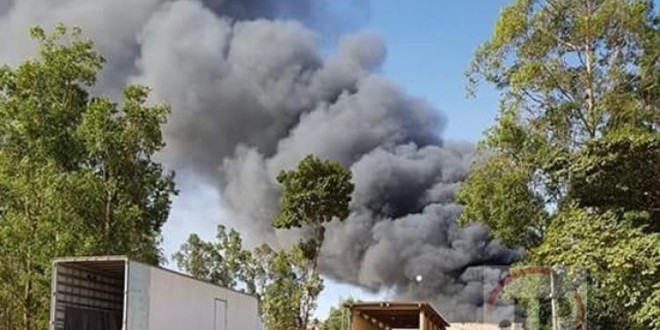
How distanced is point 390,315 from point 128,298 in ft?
25.3

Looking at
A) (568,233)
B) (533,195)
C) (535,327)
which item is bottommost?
(535,327)

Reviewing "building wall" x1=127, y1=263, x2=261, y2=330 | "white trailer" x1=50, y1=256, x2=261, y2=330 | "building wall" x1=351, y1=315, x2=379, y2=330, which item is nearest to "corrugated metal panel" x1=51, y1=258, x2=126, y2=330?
"white trailer" x1=50, y1=256, x2=261, y2=330

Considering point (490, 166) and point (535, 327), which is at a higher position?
point (490, 166)

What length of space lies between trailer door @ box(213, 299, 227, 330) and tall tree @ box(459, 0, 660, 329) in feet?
26.7

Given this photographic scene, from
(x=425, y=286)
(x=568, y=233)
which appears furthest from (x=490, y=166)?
(x=425, y=286)

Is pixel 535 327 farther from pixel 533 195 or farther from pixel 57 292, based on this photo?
pixel 57 292

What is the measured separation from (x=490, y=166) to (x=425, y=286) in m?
12.6

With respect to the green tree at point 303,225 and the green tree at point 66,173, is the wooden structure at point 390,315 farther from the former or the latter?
the green tree at point 303,225

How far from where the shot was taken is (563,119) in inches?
899

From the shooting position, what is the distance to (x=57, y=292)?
537 inches

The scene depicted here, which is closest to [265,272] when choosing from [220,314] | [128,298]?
[220,314]

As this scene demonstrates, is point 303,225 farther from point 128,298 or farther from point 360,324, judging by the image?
point 128,298

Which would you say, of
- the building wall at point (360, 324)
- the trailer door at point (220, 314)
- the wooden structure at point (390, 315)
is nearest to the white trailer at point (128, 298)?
the trailer door at point (220, 314)

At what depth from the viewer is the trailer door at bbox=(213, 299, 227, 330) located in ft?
55.1
